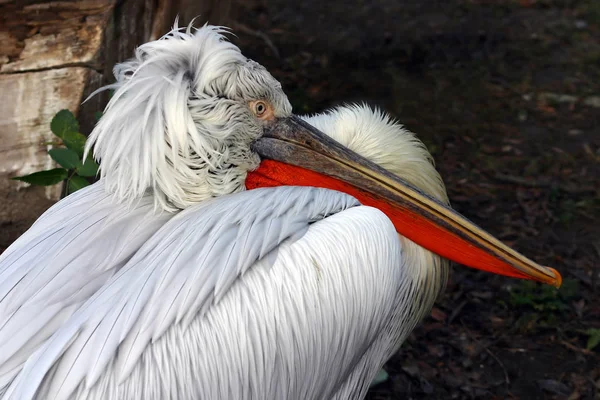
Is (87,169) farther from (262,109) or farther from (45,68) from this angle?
(262,109)

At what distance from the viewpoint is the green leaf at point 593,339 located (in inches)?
147

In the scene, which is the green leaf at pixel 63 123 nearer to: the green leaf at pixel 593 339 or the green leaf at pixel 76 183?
the green leaf at pixel 76 183

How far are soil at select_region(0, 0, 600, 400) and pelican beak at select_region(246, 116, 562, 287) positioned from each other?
1.01 metres

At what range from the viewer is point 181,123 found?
2.53 meters

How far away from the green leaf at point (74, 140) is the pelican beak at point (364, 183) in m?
0.83

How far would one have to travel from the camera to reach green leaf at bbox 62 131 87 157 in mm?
3203

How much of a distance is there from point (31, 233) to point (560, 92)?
4.50 meters

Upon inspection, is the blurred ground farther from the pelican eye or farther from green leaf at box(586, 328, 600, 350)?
the pelican eye

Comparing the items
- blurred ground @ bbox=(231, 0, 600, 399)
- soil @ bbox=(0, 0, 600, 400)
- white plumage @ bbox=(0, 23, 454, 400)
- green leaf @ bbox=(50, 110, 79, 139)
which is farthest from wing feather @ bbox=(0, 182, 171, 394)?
blurred ground @ bbox=(231, 0, 600, 399)

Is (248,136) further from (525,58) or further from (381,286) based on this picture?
(525,58)

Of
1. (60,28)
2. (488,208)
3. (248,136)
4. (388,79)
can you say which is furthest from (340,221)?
(388,79)

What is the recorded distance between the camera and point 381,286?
251 cm

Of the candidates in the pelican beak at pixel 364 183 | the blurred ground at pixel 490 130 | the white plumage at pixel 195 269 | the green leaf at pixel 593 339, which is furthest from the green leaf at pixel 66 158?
the green leaf at pixel 593 339

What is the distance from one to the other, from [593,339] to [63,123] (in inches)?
99.6
